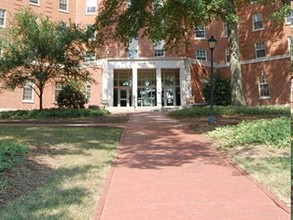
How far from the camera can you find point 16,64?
24.9 metres

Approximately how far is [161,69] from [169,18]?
→ 615 inches

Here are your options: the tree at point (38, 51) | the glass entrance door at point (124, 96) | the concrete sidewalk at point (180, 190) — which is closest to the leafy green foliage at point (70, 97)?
the tree at point (38, 51)

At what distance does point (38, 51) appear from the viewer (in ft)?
83.4

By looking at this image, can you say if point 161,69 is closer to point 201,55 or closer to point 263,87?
point 201,55

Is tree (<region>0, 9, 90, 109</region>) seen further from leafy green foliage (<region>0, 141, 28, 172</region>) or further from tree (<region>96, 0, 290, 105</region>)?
leafy green foliage (<region>0, 141, 28, 172</region>)

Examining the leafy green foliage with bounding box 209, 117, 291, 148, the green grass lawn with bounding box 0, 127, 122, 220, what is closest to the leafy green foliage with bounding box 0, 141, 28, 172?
the green grass lawn with bounding box 0, 127, 122, 220

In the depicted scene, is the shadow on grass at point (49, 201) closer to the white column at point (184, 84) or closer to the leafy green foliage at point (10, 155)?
the leafy green foliage at point (10, 155)

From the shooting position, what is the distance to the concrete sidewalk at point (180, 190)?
20.2ft

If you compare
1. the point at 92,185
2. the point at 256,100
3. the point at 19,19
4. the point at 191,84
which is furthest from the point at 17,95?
the point at 92,185

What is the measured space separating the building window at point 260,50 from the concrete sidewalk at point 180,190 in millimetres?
30460

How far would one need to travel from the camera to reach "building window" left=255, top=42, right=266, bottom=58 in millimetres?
40406

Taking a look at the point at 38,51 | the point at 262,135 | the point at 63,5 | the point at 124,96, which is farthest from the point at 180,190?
the point at 63,5

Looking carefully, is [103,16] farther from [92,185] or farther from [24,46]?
[92,185]

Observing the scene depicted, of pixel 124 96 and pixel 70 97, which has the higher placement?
pixel 124 96
